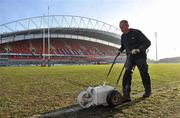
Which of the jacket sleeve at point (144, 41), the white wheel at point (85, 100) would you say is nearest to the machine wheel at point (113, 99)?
the white wheel at point (85, 100)

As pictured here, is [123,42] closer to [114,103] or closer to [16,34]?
[114,103]

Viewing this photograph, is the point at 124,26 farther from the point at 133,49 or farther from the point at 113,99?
the point at 113,99

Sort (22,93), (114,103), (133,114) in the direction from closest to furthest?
1. (133,114)
2. (114,103)
3. (22,93)

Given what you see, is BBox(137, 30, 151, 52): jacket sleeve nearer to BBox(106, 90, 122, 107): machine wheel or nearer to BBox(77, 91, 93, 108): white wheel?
BBox(106, 90, 122, 107): machine wheel

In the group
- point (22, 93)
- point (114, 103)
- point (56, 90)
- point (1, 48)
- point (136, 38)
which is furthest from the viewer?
point (1, 48)

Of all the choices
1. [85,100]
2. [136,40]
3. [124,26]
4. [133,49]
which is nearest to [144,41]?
[136,40]

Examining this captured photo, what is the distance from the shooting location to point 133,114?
5484 millimetres

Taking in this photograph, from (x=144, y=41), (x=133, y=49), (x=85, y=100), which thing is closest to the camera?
(x=85, y=100)

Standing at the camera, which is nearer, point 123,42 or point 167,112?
point 167,112

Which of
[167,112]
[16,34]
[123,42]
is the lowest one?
[167,112]

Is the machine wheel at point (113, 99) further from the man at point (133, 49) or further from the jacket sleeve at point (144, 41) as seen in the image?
the jacket sleeve at point (144, 41)

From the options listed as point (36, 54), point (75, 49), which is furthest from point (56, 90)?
point (75, 49)

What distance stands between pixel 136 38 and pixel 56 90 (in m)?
3.23

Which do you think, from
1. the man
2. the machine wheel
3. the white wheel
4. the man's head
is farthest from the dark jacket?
the white wheel
